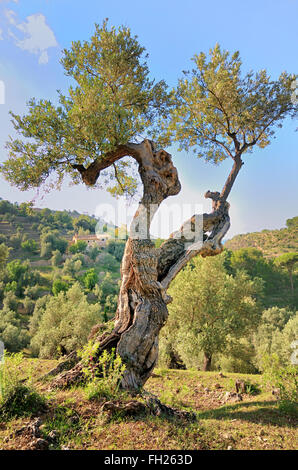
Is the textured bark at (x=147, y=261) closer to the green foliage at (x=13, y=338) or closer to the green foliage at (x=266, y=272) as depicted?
the green foliage at (x=13, y=338)

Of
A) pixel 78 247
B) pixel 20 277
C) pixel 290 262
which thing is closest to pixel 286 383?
pixel 290 262

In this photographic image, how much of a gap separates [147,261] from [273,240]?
358 ft

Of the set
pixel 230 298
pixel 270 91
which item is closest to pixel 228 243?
pixel 230 298

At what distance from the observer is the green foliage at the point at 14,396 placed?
11.8 ft

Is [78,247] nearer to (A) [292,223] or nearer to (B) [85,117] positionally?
(A) [292,223]

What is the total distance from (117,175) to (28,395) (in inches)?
289

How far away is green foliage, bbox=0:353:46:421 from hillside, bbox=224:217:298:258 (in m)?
95.1

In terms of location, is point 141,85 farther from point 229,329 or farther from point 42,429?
point 229,329

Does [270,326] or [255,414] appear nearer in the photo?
[255,414]

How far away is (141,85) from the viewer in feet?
27.6

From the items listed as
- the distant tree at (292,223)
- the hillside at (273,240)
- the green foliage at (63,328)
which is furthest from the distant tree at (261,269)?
the green foliage at (63,328)

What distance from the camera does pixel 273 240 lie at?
330ft
